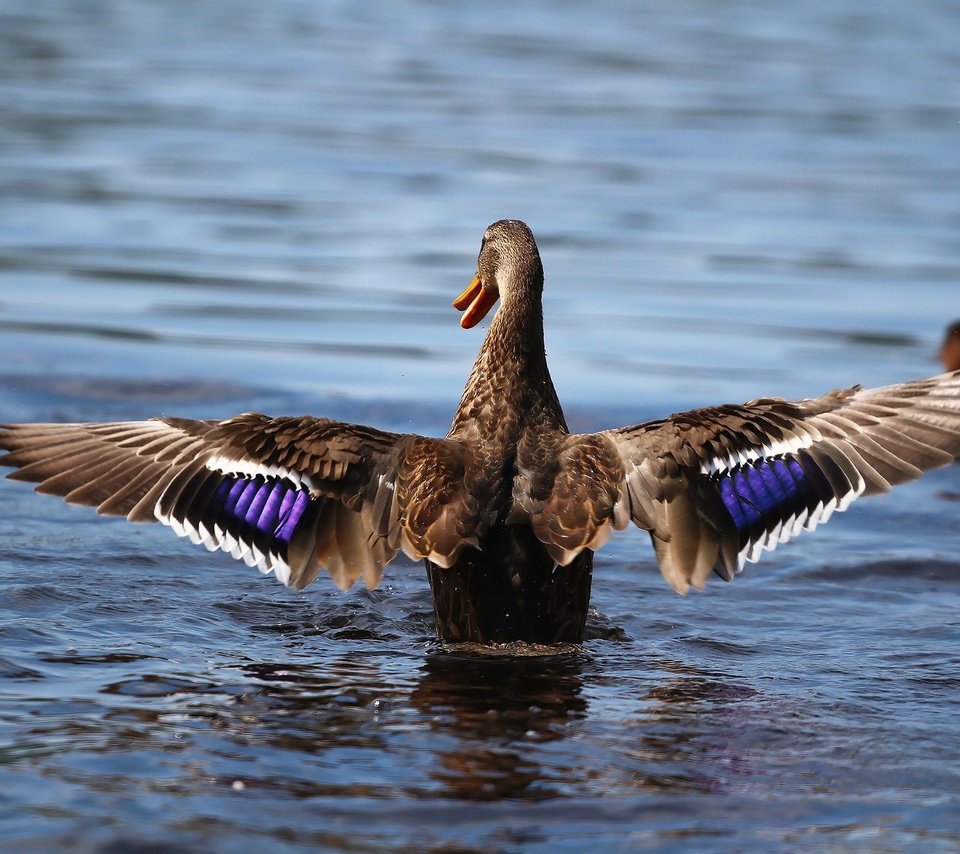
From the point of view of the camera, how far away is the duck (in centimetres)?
573

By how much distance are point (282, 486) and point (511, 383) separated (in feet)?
2.93

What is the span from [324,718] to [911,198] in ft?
40.1

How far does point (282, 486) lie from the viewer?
5848mm

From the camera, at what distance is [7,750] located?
4.69 meters

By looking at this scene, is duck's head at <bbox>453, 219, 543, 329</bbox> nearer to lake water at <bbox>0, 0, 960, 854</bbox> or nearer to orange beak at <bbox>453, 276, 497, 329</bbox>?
orange beak at <bbox>453, 276, 497, 329</bbox>

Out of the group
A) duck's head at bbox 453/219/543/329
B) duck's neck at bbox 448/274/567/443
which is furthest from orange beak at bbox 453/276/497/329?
duck's neck at bbox 448/274/567/443

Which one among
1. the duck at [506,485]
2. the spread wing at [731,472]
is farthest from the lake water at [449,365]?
the spread wing at [731,472]

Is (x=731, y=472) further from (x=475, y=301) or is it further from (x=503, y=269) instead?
(x=475, y=301)

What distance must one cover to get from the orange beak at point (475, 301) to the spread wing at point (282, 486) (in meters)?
1.22

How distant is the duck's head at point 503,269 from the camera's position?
645 centimetres

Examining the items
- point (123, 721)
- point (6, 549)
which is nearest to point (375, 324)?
point (6, 549)

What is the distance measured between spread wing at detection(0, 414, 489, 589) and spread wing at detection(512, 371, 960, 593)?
0.34 meters

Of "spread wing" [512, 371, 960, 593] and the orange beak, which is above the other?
the orange beak

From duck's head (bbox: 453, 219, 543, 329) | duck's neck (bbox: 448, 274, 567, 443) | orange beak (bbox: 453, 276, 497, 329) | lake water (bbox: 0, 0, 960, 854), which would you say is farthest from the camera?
orange beak (bbox: 453, 276, 497, 329)
